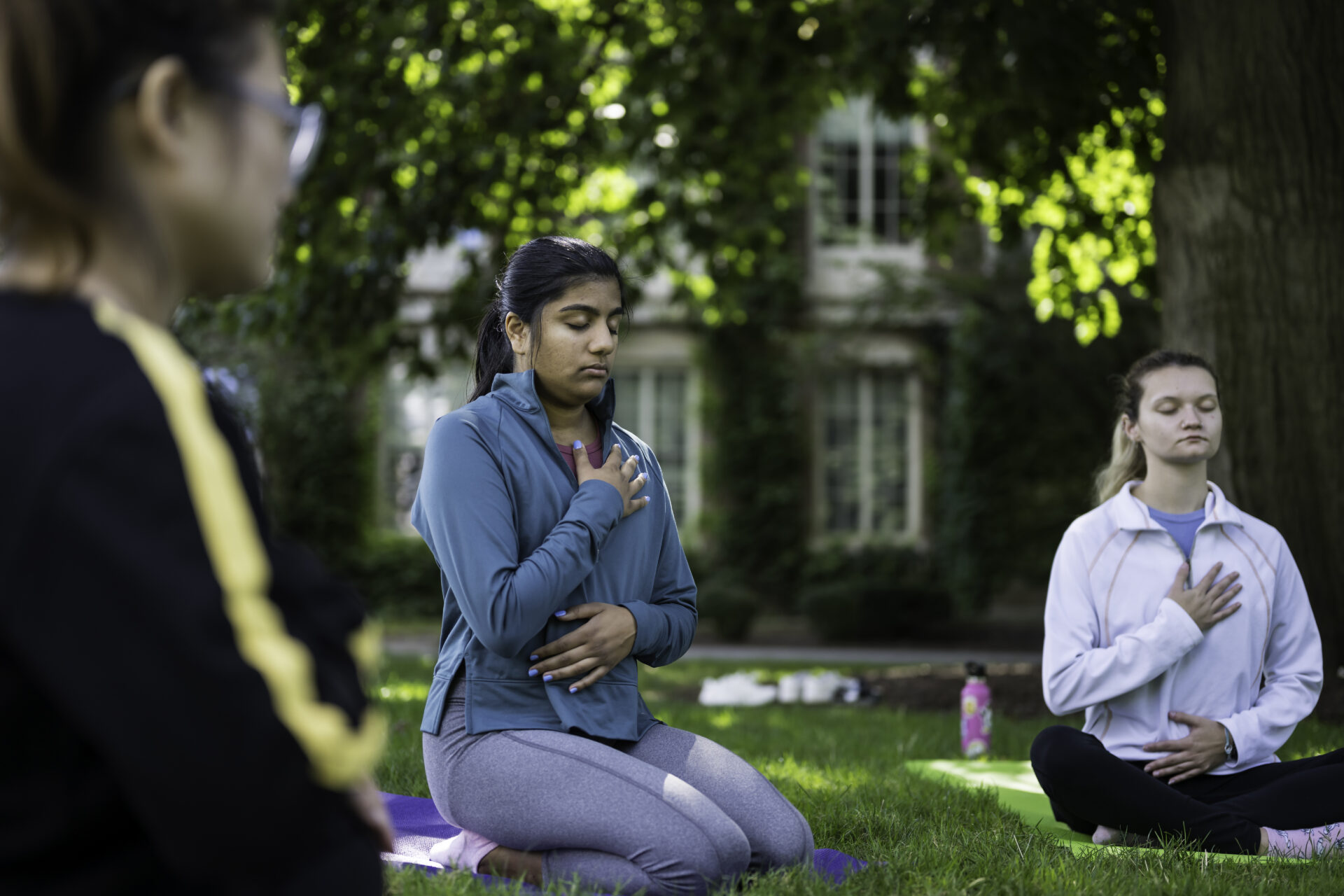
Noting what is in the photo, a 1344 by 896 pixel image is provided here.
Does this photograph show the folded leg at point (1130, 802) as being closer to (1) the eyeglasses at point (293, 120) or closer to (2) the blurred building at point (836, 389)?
(1) the eyeglasses at point (293, 120)

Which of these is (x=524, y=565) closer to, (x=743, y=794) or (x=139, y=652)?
(x=743, y=794)

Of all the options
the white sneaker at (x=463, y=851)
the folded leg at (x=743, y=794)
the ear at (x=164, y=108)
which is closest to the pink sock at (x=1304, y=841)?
the folded leg at (x=743, y=794)

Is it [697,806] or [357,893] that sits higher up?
[357,893]

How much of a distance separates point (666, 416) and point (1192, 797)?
14277 mm

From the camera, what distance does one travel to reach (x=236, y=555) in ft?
3.54

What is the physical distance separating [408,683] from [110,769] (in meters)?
6.64

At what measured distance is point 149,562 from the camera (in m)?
1.02

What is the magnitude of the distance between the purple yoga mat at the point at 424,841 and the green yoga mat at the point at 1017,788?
72 cm

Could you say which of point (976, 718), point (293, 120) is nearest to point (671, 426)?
point (976, 718)

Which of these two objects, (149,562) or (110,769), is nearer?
(149,562)

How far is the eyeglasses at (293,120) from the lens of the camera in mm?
1224

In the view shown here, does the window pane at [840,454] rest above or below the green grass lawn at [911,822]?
above

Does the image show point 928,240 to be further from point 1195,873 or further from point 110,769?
point 110,769

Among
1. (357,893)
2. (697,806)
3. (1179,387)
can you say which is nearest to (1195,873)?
(697,806)
